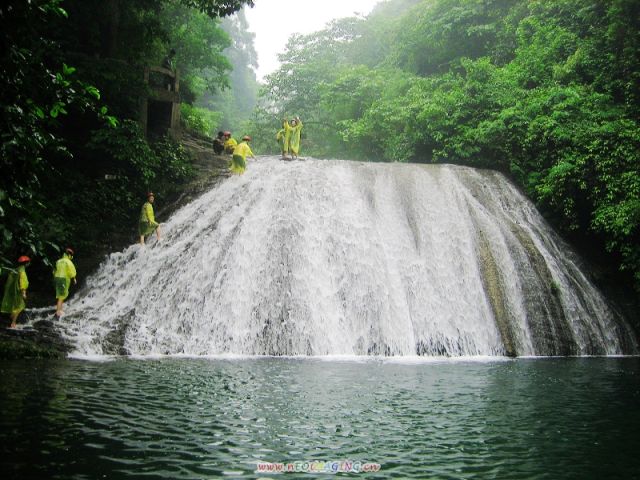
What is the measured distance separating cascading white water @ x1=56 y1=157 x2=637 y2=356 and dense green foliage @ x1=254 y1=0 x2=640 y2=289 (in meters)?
1.50

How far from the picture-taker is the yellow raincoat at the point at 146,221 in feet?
43.8

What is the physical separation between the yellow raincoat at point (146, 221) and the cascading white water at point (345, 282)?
507 mm

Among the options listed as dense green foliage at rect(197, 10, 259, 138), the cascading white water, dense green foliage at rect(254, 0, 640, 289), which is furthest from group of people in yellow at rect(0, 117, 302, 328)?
dense green foliage at rect(197, 10, 259, 138)

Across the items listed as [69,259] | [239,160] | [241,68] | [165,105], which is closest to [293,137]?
[239,160]

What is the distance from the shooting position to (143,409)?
5.38 metres

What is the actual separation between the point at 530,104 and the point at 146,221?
39.6 ft

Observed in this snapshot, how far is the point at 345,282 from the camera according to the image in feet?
40.2

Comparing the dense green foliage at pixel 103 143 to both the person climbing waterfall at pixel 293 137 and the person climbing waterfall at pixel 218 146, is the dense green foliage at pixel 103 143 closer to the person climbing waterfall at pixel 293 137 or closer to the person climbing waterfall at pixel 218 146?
the person climbing waterfall at pixel 218 146

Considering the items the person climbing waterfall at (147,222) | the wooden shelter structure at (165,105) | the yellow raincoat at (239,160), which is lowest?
the person climbing waterfall at (147,222)

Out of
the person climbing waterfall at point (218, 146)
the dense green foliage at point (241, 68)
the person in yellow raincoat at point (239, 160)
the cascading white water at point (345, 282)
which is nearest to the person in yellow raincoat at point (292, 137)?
the person climbing waterfall at point (218, 146)

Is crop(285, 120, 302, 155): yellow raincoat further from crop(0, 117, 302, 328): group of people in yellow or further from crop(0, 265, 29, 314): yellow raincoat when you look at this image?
crop(0, 265, 29, 314): yellow raincoat

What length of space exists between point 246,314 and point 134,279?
116 inches

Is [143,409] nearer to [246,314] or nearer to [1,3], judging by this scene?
[1,3]

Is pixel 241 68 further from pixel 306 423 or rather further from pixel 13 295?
pixel 306 423
